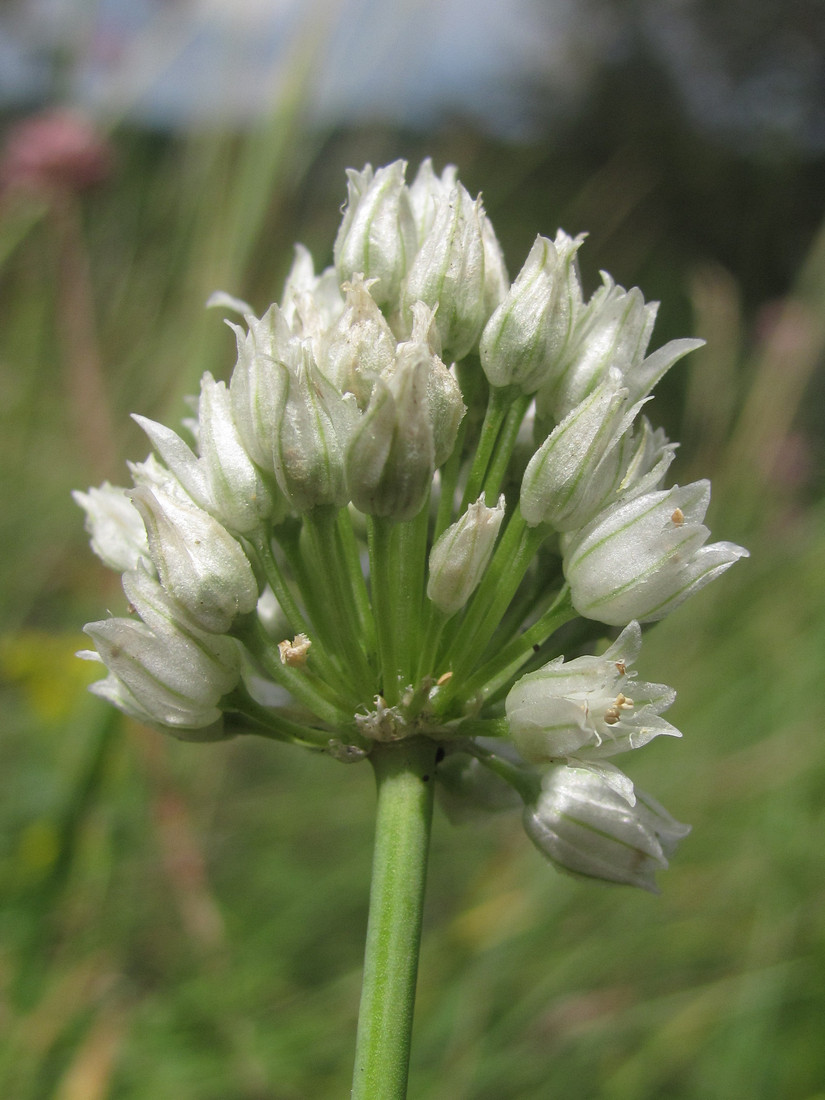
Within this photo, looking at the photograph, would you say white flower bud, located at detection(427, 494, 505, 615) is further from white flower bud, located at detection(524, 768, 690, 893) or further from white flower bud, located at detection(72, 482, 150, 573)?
white flower bud, located at detection(72, 482, 150, 573)

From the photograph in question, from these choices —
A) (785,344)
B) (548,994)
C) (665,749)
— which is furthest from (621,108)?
(548,994)

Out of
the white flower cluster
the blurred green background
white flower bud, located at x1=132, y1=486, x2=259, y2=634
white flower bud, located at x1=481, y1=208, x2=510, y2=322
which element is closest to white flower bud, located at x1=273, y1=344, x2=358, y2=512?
the white flower cluster

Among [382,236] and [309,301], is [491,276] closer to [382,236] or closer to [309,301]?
[382,236]

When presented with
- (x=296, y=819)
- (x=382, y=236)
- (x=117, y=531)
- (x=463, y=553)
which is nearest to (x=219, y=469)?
(x=117, y=531)

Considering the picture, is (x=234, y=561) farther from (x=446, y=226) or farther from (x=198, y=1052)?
(x=198, y=1052)

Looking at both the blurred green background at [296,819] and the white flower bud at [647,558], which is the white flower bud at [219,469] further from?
the blurred green background at [296,819]

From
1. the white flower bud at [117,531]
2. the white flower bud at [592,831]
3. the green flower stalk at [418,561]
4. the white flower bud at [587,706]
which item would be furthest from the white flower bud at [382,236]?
the white flower bud at [592,831]
